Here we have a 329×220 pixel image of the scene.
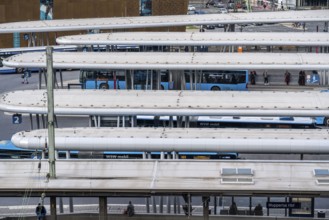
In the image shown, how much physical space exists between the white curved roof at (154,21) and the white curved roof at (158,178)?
17.7m

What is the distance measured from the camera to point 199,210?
16.6m

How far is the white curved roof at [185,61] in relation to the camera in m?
21.0

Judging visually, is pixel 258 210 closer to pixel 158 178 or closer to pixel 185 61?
→ pixel 158 178

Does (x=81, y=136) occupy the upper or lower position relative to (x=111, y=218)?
upper

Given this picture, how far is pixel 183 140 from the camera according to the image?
14891 mm

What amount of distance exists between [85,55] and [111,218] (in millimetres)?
9726

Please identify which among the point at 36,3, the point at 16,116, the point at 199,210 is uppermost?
the point at 36,3

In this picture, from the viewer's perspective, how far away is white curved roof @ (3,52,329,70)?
21.0 metres

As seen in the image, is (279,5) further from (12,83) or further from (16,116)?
(16,116)

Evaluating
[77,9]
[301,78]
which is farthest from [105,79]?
[77,9]

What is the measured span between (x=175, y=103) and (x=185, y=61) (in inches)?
170

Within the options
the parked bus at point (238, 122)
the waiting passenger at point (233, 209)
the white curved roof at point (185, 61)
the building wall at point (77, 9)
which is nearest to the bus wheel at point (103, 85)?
the white curved roof at point (185, 61)

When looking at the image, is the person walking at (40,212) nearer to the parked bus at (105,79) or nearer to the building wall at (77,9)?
the parked bus at (105,79)

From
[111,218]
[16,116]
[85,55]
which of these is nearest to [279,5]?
[85,55]
